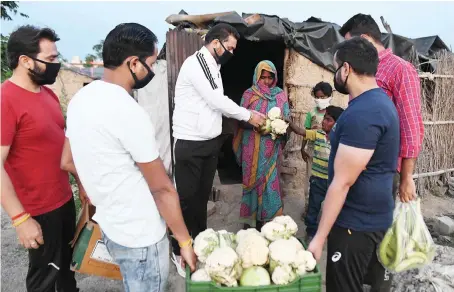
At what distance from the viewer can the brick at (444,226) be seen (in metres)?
4.41

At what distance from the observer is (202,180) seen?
3432 mm

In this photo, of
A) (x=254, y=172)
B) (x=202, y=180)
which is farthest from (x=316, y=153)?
(x=202, y=180)

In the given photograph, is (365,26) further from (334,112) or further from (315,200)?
(315,200)

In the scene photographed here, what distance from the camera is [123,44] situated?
1545 mm

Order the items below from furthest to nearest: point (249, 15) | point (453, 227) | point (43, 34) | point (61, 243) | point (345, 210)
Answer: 1. point (249, 15)
2. point (453, 227)
3. point (61, 243)
4. point (43, 34)
5. point (345, 210)

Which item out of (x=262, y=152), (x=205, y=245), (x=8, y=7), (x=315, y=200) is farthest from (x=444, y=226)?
(x=8, y=7)

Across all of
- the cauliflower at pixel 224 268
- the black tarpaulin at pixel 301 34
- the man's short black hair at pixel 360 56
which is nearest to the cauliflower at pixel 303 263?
the cauliflower at pixel 224 268

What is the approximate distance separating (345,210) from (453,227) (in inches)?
138

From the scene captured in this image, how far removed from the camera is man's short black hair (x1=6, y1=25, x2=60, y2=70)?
2.03 meters

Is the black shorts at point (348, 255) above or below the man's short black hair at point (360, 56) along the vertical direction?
below

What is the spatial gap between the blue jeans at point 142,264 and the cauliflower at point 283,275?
58cm

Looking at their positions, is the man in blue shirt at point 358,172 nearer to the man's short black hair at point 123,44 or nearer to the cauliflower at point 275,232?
the cauliflower at point 275,232

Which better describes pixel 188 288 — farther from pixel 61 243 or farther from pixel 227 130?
A: pixel 227 130

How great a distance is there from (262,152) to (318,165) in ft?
2.15
